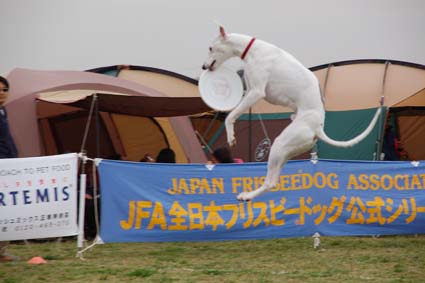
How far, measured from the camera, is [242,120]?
1502cm

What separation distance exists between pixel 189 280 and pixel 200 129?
25.4 ft

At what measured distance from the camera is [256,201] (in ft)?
30.8

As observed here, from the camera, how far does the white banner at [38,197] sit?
26.9 ft

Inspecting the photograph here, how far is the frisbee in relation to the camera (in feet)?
25.3

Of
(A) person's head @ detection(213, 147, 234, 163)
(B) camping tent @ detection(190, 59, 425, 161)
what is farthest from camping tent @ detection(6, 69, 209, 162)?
(B) camping tent @ detection(190, 59, 425, 161)

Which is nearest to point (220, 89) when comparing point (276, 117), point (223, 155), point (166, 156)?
point (223, 155)

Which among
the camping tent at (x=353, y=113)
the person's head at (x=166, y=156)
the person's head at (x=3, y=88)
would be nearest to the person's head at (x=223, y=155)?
the person's head at (x=166, y=156)

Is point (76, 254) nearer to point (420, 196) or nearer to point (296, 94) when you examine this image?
point (296, 94)

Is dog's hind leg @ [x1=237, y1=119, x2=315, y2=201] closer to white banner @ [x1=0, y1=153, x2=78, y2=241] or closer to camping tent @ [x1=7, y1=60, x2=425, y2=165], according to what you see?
white banner @ [x1=0, y1=153, x2=78, y2=241]

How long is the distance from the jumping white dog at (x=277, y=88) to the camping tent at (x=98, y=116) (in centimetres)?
287

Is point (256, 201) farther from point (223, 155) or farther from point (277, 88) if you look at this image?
point (277, 88)

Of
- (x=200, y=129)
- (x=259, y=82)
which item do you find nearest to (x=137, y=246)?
(x=259, y=82)

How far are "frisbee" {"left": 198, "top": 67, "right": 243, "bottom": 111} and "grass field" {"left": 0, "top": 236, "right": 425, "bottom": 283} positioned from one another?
5.20 feet

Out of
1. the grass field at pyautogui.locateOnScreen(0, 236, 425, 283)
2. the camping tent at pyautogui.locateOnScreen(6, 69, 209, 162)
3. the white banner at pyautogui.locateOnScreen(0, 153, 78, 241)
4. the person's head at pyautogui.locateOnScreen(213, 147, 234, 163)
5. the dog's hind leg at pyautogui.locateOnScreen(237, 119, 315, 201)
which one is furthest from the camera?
the camping tent at pyautogui.locateOnScreen(6, 69, 209, 162)
